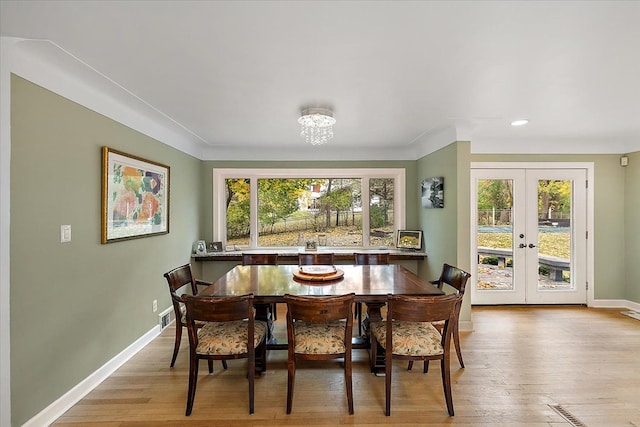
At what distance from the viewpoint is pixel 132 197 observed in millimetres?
2912

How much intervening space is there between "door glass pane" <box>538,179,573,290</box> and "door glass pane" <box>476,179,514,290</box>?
45cm

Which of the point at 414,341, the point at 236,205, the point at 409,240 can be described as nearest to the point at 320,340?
the point at 414,341

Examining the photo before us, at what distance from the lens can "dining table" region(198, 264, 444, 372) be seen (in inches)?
91.7

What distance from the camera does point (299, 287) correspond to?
2525 millimetres

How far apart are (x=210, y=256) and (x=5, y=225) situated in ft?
8.95

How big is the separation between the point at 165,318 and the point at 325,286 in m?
2.15

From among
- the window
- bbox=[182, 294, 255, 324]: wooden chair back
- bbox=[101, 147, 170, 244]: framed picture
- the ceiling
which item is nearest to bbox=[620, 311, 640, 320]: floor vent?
the ceiling

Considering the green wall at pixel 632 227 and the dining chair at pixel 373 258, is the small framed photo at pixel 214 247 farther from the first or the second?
the green wall at pixel 632 227

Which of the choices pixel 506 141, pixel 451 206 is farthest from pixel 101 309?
pixel 506 141

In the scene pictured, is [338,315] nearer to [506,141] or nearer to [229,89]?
[229,89]

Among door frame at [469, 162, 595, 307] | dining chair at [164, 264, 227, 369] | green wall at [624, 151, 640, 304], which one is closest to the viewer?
dining chair at [164, 264, 227, 369]

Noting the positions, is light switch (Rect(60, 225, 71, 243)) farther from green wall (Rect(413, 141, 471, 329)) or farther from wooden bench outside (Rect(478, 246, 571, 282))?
wooden bench outside (Rect(478, 246, 571, 282))

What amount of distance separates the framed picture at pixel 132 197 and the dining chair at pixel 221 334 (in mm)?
1132

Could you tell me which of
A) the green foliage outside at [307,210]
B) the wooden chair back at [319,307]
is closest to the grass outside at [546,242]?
the green foliage outside at [307,210]
